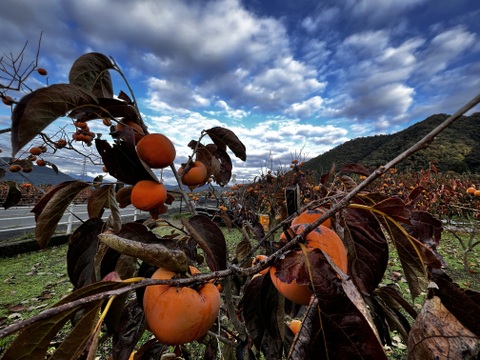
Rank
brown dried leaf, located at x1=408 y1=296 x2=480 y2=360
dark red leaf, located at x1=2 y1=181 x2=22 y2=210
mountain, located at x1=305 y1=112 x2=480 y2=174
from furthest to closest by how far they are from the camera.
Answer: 1. mountain, located at x1=305 y1=112 x2=480 y2=174
2. dark red leaf, located at x1=2 y1=181 x2=22 y2=210
3. brown dried leaf, located at x1=408 y1=296 x2=480 y2=360

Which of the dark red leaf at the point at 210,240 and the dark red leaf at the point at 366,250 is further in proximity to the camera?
the dark red leaf at the point at 210,240

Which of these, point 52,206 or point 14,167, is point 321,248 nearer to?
point 52,206

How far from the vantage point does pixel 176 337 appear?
21.4 inches

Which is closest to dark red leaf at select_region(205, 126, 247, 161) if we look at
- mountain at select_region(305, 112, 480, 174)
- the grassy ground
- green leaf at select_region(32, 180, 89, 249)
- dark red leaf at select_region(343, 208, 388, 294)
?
green leaf at select_region(32, 180, 89, 249)

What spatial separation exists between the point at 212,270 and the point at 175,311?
0.19m

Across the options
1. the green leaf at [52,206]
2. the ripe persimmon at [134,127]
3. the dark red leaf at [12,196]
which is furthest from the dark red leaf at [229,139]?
the dark red leaf at [12,196]

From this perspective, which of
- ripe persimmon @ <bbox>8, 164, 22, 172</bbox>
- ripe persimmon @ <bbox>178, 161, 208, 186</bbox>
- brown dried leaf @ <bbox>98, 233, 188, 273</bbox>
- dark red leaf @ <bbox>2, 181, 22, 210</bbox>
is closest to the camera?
brown dried leaf @ <bbox>98, 233, 188, 273</bbox>

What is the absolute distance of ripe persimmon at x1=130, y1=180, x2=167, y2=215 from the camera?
0.76m

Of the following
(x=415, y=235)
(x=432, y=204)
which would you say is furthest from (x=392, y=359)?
(x=432, y=204)

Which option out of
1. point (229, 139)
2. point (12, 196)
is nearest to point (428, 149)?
point (229, 139)

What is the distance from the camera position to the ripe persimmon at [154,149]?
0.78 meters

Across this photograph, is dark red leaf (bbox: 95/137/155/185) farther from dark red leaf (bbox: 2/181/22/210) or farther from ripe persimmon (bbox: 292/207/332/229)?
dark red leaf (bbox: 2/181/22/210)

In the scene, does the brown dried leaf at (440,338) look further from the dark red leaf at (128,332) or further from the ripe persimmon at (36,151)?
the ripe persimmon at (36,151)

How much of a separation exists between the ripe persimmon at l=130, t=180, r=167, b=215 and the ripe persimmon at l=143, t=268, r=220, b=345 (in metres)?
0.27
